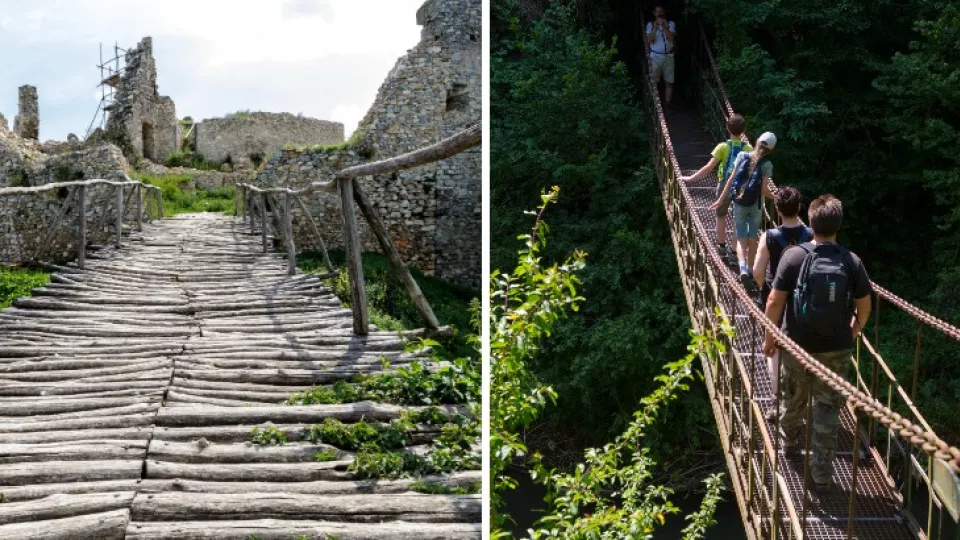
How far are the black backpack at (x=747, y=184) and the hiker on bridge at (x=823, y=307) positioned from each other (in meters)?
1.57

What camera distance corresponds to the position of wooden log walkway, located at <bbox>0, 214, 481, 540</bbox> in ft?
5.71

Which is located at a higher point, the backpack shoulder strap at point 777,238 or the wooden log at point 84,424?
the backpack shoulder strap at point 777,238

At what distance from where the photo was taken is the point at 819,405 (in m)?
3.05

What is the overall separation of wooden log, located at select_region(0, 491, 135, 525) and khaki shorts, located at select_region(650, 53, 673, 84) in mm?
7801

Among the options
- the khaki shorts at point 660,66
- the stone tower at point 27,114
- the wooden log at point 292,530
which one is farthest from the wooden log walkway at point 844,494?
the stone tower at point 27,114

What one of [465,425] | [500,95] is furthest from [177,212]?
[465,425]

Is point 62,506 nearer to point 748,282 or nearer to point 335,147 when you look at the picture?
point 748,282

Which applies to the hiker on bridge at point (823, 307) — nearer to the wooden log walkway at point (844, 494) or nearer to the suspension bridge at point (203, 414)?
the wooden log walkway at point (844, 494)

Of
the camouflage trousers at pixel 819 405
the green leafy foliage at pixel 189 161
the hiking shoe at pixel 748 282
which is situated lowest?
the camouflage trousers at pixel 819 405

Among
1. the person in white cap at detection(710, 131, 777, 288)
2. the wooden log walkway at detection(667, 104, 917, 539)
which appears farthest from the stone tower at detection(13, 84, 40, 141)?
the wooden log walkway at detection(667, 104, 917, 539)

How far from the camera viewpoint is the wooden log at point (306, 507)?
175 centimetres

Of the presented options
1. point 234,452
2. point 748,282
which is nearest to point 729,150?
point 748,282

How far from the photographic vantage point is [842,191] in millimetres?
9812

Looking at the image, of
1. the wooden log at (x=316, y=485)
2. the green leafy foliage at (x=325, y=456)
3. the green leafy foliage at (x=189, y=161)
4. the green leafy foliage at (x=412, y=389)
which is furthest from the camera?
the green leafy foliage at (x=189, y=161)
